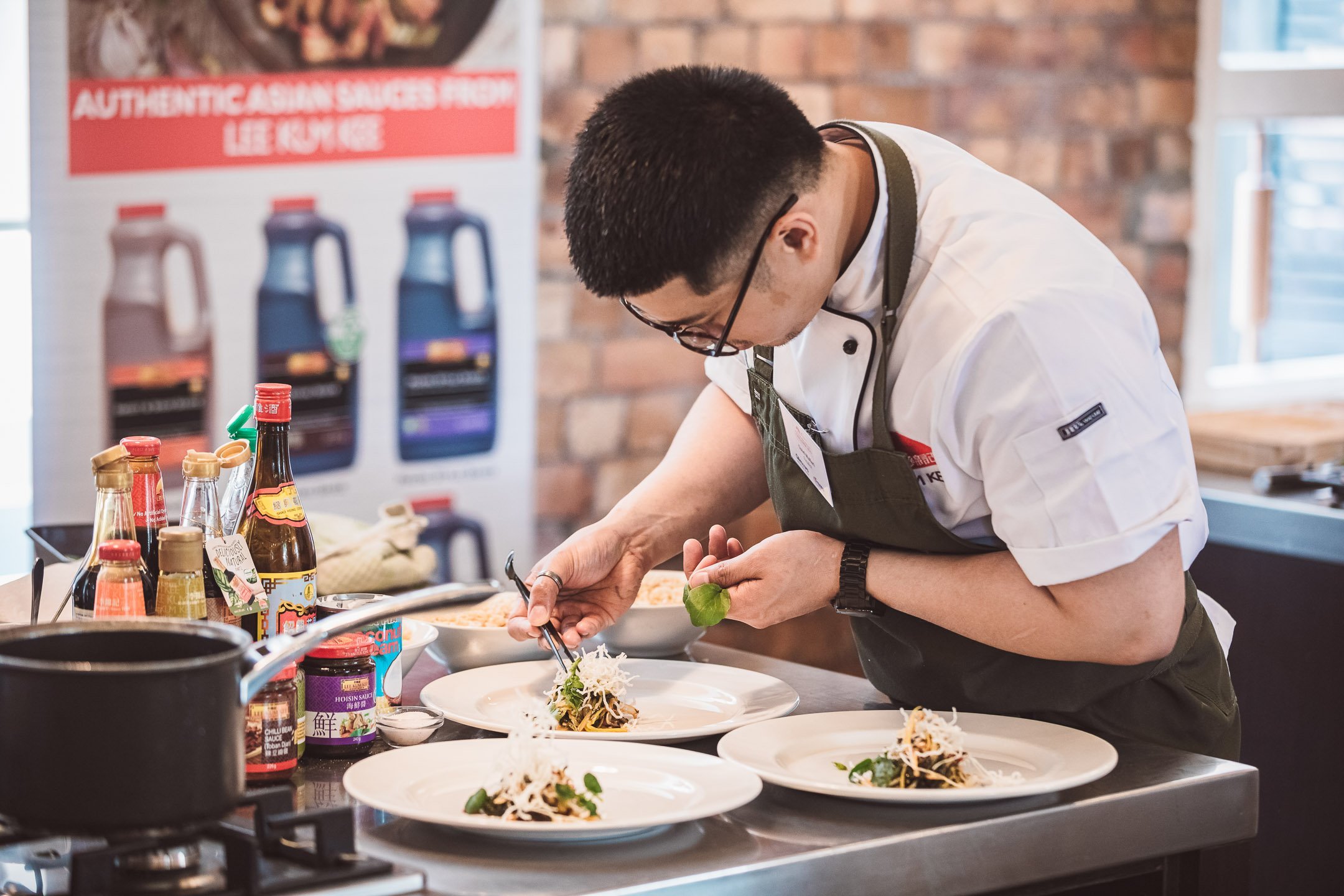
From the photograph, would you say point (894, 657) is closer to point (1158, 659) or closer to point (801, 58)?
point (1158, 659)

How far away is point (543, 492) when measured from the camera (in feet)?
10.5

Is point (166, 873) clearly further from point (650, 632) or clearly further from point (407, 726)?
point (650, 632)

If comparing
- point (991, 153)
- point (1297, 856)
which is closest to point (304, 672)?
point (1297, 856)

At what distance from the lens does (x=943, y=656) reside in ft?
5.12

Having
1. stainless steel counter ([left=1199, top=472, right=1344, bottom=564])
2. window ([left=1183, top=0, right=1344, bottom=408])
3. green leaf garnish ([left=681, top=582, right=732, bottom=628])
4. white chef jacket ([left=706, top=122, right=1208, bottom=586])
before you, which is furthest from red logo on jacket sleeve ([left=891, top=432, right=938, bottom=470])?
window ([left=1183, top=0, right=1344, bottom=408])

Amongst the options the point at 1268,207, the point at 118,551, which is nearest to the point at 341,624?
the point at 118,551

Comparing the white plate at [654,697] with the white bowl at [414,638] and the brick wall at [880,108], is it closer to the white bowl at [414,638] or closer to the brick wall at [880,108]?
the white bowl at [414,638]

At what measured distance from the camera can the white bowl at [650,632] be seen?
5.69ft

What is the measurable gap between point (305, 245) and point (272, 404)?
4.82 feet

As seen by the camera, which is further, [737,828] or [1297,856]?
[1297,856]

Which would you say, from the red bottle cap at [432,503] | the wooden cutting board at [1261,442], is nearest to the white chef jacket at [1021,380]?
the red bottle cap at [432,503]

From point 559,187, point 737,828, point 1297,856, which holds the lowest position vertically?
point 1297,856

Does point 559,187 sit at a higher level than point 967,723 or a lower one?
higher

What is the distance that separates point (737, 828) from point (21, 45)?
75.8 inches
